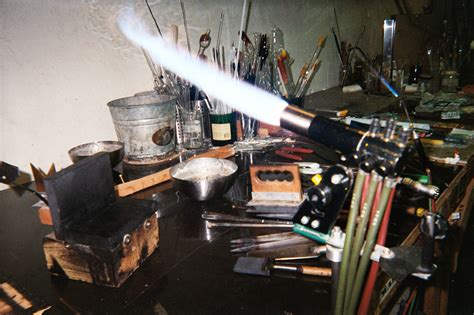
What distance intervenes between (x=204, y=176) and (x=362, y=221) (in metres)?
0.72

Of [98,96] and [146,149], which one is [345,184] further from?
[98,96]

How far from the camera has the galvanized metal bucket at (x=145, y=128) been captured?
1250 millimetres

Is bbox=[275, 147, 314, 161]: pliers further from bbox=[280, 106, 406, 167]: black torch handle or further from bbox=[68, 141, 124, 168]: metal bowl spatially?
bbox=[280, 106, 406, 167]: black torch handle

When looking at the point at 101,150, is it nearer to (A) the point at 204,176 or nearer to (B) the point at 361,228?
(A) the point at 204,176

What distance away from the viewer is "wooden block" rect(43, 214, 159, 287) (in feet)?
2.29

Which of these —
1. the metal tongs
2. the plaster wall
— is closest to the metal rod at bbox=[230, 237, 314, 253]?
the metal tongs

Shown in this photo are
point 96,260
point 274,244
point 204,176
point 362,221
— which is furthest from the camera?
point 204,176

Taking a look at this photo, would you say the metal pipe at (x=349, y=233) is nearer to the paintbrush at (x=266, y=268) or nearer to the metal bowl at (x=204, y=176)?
the paintbrush at (x=266, y=268)

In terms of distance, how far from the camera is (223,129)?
4.89 feet

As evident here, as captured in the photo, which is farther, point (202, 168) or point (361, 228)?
point (202, 168)

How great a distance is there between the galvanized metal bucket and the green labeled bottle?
0.18 metres

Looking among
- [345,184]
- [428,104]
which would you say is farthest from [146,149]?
[428,104]

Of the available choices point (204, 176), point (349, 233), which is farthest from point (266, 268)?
point (204, 176)

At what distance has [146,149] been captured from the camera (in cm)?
134
